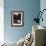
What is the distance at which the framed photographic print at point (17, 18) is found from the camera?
19.1 ft

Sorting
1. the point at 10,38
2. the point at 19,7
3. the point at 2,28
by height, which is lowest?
the point at 10,38

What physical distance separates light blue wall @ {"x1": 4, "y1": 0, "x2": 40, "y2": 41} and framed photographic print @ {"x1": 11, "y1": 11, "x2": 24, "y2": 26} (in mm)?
126

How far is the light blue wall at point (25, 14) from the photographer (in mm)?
5793

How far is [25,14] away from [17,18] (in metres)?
0.38

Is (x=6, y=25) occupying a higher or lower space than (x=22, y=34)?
higher

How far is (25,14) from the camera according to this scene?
5824mm

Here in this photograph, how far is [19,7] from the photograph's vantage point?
5.80m

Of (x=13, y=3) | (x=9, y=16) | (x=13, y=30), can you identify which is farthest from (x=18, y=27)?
(x=13, y=3)

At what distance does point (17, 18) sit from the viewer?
5852 millimetres

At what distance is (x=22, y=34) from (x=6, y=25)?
30.3 inches

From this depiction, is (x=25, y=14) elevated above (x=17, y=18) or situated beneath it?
elevated above

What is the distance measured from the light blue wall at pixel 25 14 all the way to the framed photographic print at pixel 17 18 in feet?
0.41

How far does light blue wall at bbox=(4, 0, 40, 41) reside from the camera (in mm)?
5793

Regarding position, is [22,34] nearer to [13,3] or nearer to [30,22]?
[30,22]
